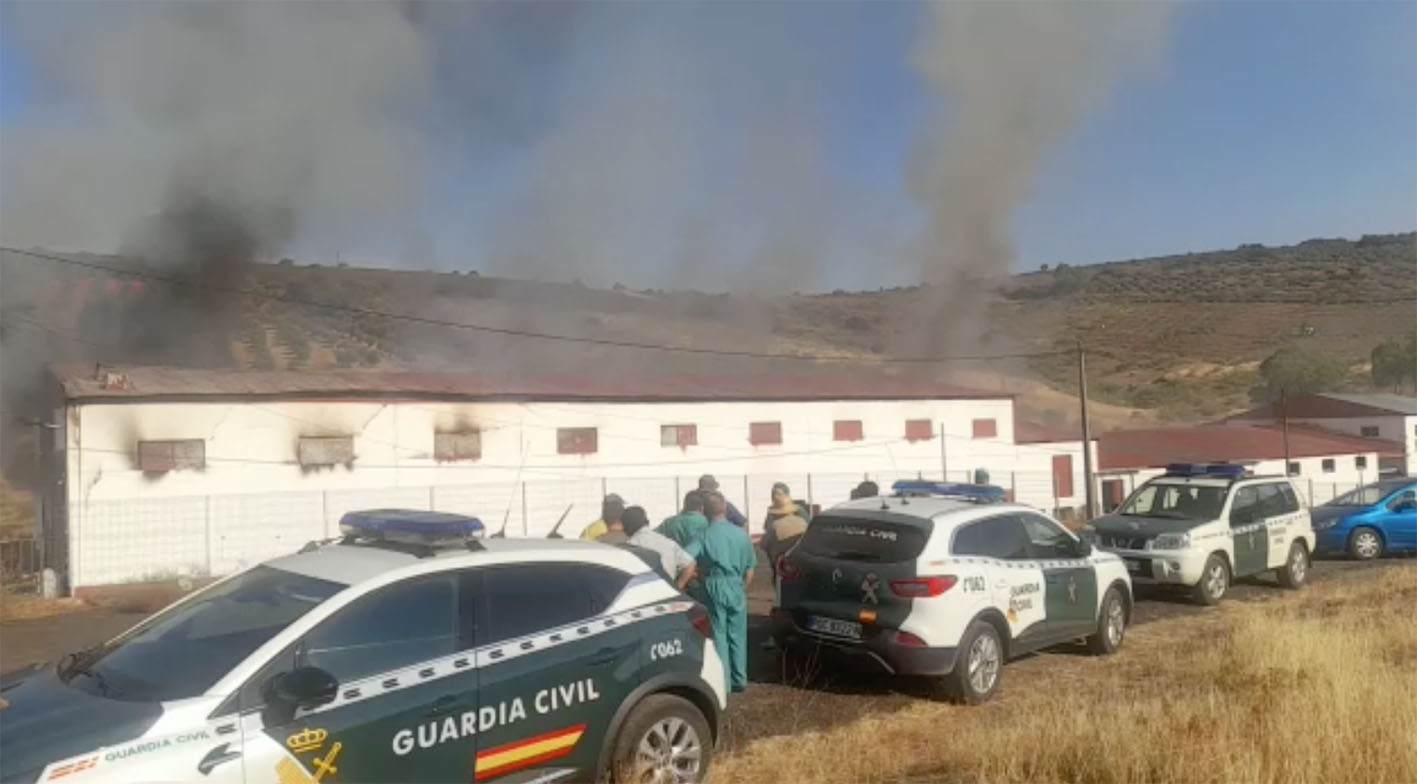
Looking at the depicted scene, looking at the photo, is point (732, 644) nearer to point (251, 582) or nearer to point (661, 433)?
point (251, 582)

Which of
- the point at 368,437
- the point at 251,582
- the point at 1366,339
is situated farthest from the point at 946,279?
the point at 1366,339

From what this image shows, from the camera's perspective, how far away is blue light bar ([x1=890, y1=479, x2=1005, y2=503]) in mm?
9625

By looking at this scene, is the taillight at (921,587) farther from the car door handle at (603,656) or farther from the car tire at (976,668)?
the car door handle at (603,656)

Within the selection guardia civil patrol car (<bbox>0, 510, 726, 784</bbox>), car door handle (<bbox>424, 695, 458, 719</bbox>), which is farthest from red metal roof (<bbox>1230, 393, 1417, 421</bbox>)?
car door handle (<bbox>424, 695, 458, 719</bbox>)

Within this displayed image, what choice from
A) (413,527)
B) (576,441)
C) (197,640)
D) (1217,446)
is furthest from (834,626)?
(1217,446)

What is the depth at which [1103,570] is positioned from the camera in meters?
9.64

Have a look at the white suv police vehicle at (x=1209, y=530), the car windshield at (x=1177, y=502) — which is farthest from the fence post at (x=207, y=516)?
the car windshield at (x=1177, y=502)

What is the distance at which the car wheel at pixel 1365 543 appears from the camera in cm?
1748

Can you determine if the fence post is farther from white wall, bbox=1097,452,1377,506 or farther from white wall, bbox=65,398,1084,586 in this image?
white wall, bbox=1097,452,1377,506

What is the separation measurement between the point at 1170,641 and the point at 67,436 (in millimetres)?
16727

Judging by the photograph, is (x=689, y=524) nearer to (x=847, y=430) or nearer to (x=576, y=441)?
(x=576, y=441)

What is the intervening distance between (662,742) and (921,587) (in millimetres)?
3034

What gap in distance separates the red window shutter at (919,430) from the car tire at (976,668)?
2073 cm

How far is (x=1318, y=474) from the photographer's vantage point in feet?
121
